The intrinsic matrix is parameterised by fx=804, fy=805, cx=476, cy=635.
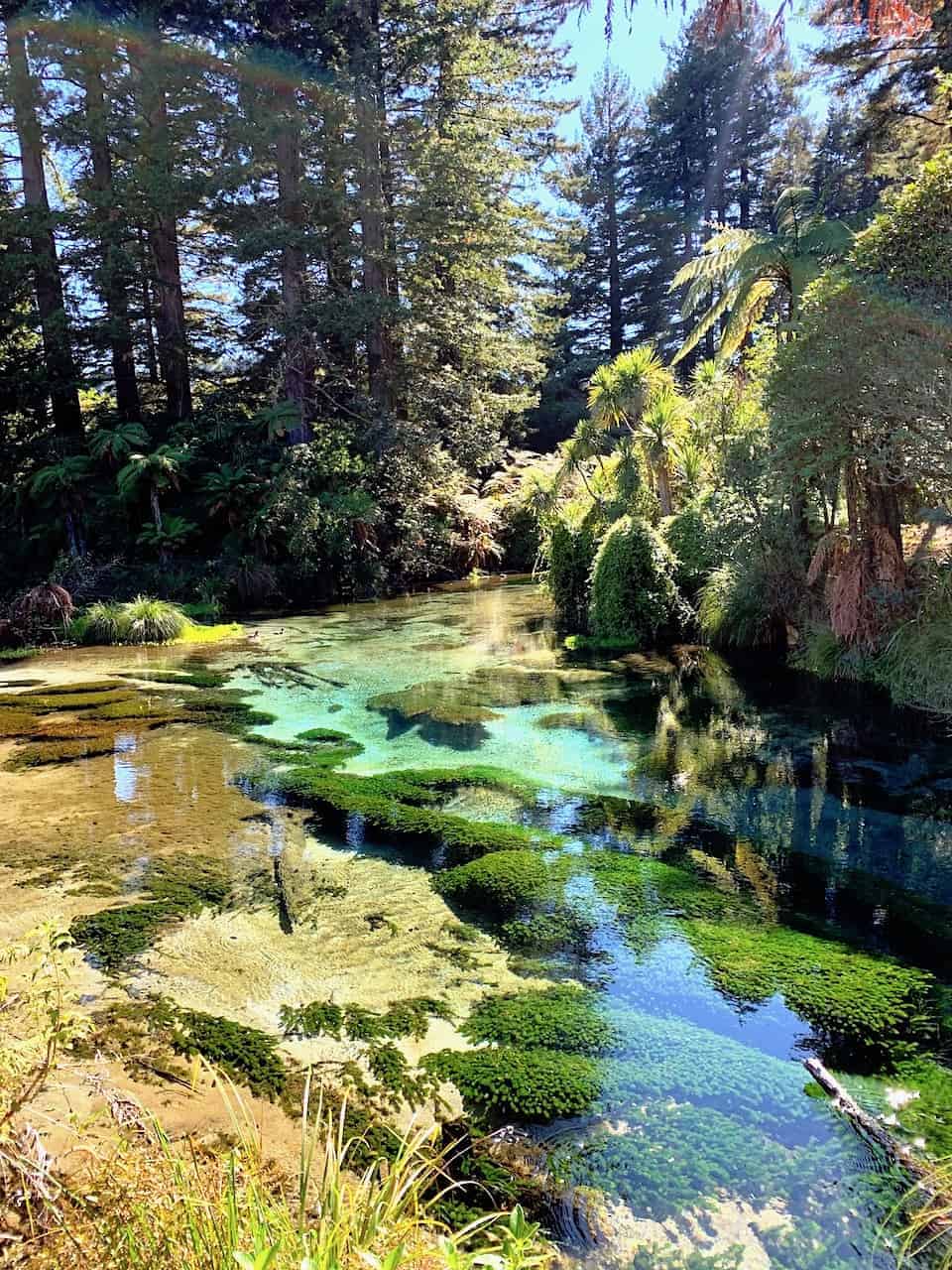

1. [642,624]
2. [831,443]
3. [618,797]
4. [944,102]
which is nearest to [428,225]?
[944,102]

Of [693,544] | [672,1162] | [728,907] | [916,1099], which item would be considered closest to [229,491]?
[693,544]

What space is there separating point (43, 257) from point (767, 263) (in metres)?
16.0

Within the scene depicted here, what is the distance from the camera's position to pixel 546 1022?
3.24 m

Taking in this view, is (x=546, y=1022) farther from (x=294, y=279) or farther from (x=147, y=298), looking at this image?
(x=147, y=298)

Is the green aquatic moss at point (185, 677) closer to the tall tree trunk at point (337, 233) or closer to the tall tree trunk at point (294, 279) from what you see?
the tall tree trunk at point (294, 279)

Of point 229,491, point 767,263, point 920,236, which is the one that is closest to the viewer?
point 920,236

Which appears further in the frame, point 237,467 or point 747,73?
point 747,73

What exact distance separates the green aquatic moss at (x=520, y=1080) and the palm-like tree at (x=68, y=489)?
55.6ft

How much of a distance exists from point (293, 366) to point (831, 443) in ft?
48.5

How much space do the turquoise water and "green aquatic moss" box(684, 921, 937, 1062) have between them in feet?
0.04

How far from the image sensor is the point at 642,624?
1183 cm

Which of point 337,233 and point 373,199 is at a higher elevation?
point 373,199

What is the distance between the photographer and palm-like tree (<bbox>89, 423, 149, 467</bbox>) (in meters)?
17.6

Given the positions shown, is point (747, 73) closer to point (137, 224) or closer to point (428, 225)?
point (428, 225)
